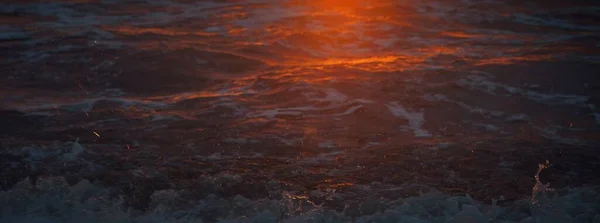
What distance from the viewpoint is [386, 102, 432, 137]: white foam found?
538 cm

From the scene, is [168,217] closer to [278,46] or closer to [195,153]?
[195,153]

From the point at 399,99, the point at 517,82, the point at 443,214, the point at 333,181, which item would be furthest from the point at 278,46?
the point at 443,214

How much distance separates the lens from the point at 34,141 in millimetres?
5066

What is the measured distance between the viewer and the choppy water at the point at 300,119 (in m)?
3.97

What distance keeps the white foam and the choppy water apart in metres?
0.04

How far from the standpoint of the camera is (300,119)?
578 centimetres

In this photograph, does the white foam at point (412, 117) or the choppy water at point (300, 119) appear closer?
the choppy water at point (300, 119)

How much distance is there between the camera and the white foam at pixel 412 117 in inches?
212

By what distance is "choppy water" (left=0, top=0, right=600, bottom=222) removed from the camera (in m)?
3.97

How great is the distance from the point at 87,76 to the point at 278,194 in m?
4.37

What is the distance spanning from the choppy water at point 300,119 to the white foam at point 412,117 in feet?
0.12

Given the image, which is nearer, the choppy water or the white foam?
the choppy water

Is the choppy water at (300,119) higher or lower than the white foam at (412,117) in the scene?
higher

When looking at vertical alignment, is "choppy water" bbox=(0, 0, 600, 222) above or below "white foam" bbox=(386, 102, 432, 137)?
above
